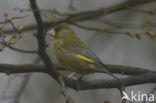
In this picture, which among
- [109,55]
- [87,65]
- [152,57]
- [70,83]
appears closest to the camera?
[70,83]

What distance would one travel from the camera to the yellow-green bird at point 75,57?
12.9 ft

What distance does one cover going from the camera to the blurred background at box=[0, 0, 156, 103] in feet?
19.9

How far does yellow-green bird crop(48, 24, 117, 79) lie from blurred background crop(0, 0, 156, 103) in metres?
0.75

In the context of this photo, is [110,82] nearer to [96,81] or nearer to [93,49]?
[96,81]

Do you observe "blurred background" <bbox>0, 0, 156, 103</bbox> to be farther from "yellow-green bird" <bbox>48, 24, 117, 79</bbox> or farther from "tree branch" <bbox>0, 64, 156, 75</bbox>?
"tree branch" <bbox>0, 64, 156, 75</bbox>

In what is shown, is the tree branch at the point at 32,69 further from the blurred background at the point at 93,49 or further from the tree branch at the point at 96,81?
the blurred background at the point at 93,49

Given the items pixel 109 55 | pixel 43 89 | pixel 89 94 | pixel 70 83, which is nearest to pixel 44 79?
pixel 43 89

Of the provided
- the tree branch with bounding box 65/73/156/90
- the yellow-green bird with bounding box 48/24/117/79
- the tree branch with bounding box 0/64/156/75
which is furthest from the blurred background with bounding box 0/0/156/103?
the tree branch with bounding box 65/73/156/90

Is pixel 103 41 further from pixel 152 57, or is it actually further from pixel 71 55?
pixel 71 55

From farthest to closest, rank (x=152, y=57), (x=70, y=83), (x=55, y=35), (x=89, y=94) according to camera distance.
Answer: (x=152, y=57)
(x=89, y=94)
(x=55, y=35)
(x=70, y=83)

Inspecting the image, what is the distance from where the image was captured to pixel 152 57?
7.29 meters

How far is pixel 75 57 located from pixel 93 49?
268 centimetres

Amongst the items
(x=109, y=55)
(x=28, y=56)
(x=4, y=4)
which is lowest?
(x=109, y=55)

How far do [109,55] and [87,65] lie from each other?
155 inches
